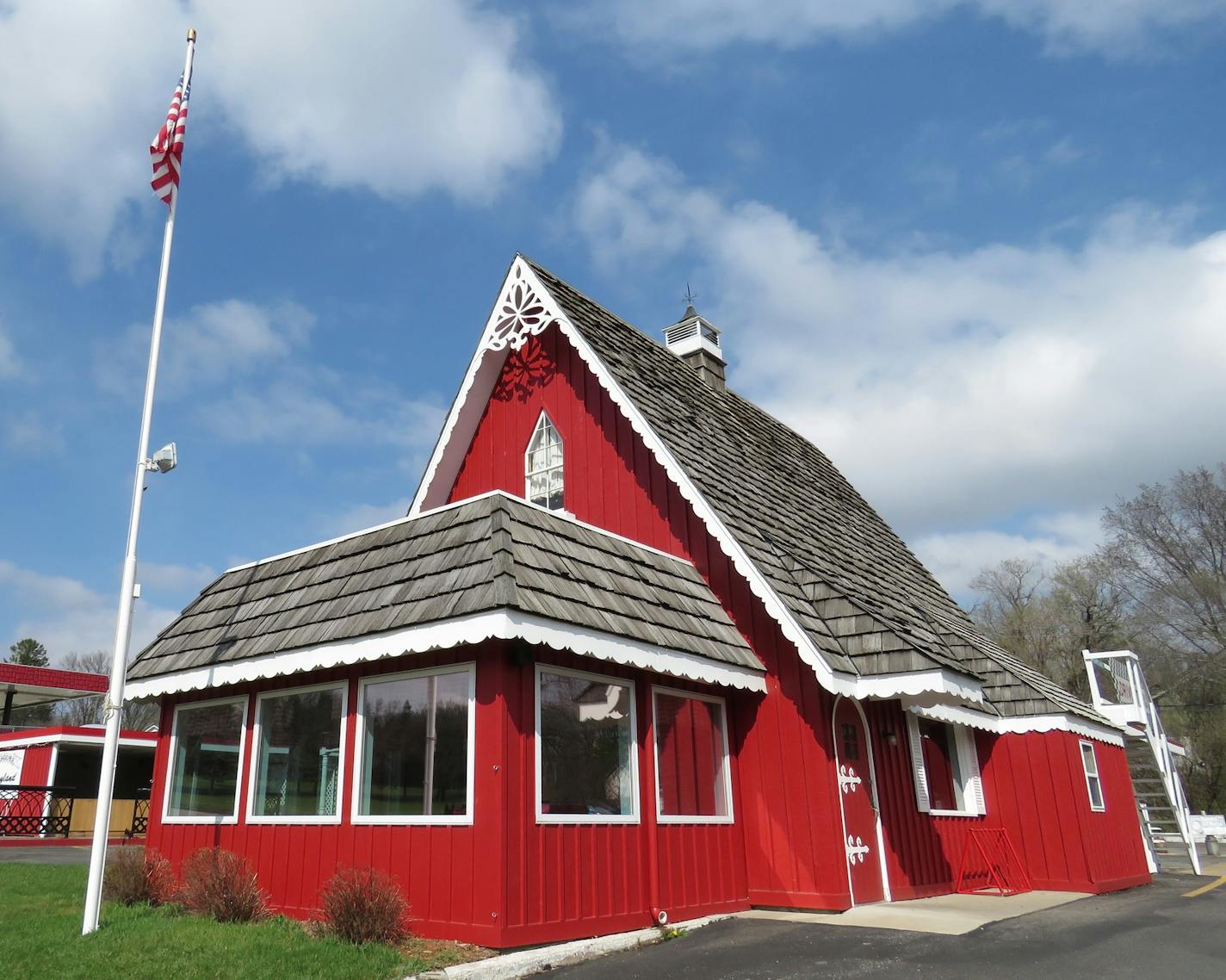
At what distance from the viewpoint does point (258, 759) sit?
9.82 metres

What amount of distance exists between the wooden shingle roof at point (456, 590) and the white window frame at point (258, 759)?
60 cm

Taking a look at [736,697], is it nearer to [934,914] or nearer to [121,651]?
[934,914]

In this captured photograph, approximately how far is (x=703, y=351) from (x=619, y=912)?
480 inches

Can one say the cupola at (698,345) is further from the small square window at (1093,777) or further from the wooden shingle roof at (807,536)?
the small square window at (1093,777)

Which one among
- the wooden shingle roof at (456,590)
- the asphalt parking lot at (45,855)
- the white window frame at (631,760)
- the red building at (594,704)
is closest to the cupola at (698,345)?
the red building at (594,704)

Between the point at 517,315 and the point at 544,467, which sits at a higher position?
the point at 517,315

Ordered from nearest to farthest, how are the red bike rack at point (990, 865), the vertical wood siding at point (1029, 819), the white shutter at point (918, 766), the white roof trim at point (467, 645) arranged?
1. the white roof trim at point (467, 645)
2. the vertical wood siding at point (1029, 819)
3. the white shutter at point (918, 766)
4. the red bike rack at point (990, 865)

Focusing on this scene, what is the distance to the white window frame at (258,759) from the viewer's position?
349 inches

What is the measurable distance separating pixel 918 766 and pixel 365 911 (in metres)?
7.28

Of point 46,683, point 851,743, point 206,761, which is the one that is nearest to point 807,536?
point 851,743

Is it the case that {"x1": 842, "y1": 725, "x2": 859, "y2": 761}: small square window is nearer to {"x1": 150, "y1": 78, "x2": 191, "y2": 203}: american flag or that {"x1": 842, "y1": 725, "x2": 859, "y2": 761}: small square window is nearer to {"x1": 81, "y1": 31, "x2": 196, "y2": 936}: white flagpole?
{"x1": 81, "y1": 31, "x2": 196, "y2": 936}: white flagpole

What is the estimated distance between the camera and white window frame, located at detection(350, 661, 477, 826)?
7809mm

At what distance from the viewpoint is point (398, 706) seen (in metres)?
8.73

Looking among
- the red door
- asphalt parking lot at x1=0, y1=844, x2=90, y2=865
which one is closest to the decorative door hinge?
the red door
